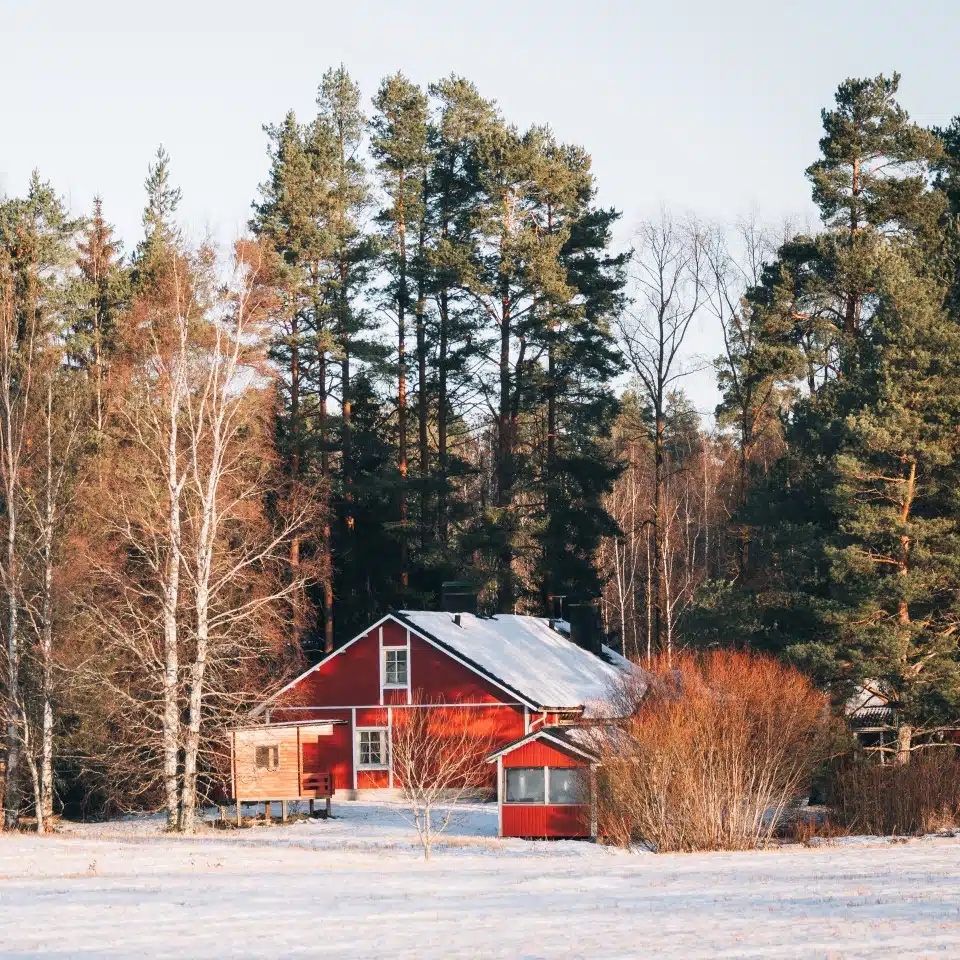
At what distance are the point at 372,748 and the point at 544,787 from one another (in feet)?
30.5

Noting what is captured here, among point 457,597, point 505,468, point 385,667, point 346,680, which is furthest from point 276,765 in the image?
point 505,468

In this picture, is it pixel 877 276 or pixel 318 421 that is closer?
pixel 877 276

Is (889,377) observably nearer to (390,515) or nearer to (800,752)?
(800,752)

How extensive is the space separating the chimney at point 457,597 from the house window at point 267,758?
9433 mm

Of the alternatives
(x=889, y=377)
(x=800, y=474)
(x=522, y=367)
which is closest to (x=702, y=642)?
(x=800, y=474)

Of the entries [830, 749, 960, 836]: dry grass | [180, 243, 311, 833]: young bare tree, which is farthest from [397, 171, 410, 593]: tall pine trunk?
[830, 749, 960, 836]: dry grass

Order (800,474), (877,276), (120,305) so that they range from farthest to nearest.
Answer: (120,305), (800,474), (877,276)

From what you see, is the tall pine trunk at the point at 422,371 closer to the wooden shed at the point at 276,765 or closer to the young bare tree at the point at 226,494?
the young bare tree at the point at 226,494

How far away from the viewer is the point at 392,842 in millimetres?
29688

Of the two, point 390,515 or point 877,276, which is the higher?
point 877,276

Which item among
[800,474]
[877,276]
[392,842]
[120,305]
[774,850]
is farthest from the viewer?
[120,305]

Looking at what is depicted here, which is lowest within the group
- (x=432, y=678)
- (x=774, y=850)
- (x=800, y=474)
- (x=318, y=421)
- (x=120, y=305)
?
(x=774, y=850)

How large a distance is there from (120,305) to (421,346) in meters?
10.2

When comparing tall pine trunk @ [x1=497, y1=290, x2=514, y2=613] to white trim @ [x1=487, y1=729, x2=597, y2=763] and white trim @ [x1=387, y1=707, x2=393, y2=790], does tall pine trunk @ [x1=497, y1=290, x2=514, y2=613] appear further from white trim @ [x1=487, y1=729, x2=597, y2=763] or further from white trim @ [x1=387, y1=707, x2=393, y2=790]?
white trim @ [x1=487, y1=729, x2=597, y2=763]
